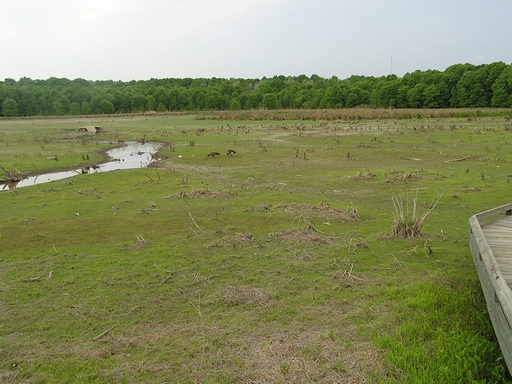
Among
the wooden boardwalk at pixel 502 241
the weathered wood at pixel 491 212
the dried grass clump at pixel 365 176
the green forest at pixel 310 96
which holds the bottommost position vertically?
the dried grass clump at pixel 365 176

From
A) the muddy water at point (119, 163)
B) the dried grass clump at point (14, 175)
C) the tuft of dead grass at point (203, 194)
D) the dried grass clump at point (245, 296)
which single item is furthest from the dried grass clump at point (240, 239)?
the dried grass clump at point (14, 175)

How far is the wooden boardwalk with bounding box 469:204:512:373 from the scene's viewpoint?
3641mm

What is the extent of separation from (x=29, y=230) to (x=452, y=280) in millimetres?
10065

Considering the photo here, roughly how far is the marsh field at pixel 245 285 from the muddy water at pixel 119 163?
3477 millimetres

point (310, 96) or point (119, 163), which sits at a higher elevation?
point (310, 96)

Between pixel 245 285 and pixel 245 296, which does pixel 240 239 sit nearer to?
pixel 245 285

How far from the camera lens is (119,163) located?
76.5ft

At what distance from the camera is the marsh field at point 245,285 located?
4.70 m

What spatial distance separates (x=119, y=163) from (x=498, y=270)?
21.9m

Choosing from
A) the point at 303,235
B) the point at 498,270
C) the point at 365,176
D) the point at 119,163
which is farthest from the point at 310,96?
the point at 498,270

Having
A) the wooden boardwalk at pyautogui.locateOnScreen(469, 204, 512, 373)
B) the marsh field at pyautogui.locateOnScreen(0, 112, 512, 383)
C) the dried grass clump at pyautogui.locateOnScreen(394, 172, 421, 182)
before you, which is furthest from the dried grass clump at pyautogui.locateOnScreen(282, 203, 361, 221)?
the dried grass clump at pyautogui.locateOnScreen(394, 172, 421, 182)

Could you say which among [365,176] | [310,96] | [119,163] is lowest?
[119,163]

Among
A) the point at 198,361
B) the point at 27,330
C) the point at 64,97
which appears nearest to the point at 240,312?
the point at 198,361

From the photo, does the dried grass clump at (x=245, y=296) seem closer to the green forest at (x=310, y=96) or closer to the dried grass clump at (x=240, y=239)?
the dried grass clump at (x=240, y=239)
